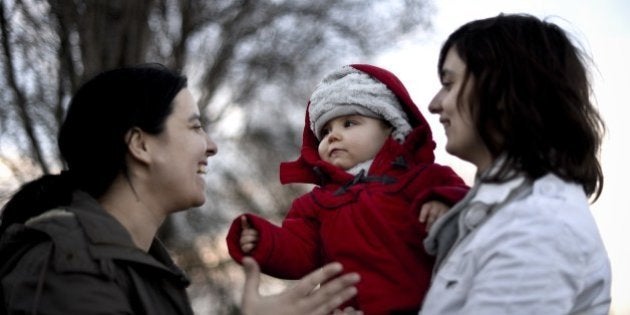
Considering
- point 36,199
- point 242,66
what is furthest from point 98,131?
point 242,66

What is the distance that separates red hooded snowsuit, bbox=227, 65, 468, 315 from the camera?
8.57 feet

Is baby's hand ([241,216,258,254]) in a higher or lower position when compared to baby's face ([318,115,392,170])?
lower

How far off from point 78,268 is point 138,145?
1.75ft

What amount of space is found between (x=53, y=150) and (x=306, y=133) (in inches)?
261

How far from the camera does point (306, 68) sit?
33.4 ft

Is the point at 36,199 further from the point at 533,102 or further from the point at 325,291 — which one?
the point at 533,102

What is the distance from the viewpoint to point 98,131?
2.83 m

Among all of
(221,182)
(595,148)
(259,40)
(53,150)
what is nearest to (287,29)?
(259,40)

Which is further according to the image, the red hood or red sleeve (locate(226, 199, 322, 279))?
the red hood

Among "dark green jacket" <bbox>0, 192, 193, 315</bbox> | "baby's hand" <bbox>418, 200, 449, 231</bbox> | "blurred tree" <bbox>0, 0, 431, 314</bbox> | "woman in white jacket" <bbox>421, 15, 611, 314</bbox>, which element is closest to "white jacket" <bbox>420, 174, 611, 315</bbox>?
"woman in white jacket" <bbox>421, 15, 611, 314</bbox>

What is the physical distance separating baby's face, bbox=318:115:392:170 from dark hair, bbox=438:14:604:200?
54cm

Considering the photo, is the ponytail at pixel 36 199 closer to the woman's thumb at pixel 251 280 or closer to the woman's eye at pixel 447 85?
the woman's thumb at pixel 251 280

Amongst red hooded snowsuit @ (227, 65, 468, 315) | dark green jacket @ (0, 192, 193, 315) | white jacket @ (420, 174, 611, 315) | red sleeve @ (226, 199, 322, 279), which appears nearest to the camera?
white jacket @ (420, 174, 611, 315)

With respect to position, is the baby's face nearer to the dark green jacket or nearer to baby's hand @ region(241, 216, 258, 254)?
baby's hand @ region(241, 216, 258, 254)
